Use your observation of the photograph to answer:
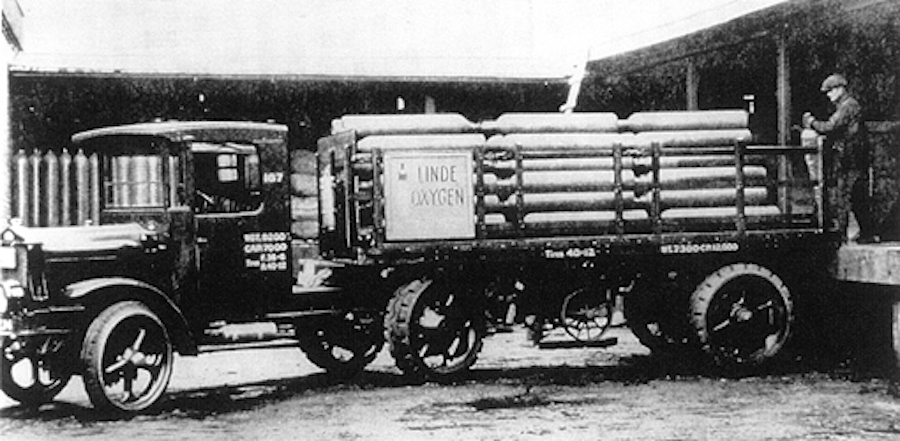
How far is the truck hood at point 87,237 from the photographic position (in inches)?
271

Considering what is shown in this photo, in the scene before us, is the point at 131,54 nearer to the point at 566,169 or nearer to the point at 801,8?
the point at 566,169

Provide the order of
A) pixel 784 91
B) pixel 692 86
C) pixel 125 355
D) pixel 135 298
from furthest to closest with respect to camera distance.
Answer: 1. pixel 692 86
2. pixel 784 91
3. pixel 135 298
4. pixel 125 355

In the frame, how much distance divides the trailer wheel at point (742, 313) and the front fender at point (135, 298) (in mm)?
3936

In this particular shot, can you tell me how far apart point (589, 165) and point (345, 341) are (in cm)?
246

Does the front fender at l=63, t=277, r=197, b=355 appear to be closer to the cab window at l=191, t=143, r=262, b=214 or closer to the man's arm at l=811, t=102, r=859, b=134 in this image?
the cab window at l=191, t=143, r=262, b=214

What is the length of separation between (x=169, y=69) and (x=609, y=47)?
508 cm

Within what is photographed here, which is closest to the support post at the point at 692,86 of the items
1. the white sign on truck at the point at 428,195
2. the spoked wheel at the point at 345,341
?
the white sign on truck at the point at 428,195

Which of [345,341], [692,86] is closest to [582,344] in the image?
[345,341]

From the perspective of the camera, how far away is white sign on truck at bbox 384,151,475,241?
311 inches

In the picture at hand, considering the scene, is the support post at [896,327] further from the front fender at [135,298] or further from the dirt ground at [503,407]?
the front fender at [135,298]

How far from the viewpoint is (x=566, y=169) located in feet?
27.7

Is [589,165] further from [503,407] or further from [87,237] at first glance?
[87,237]

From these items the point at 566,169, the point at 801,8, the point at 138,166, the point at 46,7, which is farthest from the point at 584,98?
the point at 138,166

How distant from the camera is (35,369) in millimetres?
7277
